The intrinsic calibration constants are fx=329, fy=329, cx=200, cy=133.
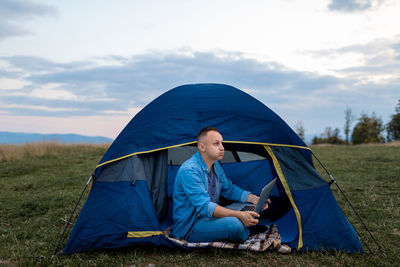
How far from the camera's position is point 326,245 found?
3.79 m

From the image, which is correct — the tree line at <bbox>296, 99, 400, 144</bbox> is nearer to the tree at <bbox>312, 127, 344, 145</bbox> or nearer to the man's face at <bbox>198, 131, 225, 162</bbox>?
the tree at <bbox>312, 127, 344, 145</bbox>

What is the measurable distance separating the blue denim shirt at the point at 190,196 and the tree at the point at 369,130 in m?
46.8

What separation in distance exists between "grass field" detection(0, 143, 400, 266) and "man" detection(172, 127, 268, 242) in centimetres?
23

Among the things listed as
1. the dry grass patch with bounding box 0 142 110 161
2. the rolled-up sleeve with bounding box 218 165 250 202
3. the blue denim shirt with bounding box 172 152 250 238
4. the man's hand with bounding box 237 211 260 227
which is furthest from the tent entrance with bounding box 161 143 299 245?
the dry grass patch with bounding box 0 142 110 161

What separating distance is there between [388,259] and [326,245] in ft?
2.07

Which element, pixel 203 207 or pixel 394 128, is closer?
pixel 203 207

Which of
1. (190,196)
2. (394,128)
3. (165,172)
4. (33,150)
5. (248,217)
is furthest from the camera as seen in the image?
(394,128)

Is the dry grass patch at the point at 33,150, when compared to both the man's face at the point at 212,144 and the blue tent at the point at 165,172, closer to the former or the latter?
the blue tent at the point at 165,172

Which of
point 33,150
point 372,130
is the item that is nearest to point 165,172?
point 33,150

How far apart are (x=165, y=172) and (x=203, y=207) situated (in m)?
0.96

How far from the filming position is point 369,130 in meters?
45.8

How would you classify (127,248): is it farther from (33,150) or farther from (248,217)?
(33,150)

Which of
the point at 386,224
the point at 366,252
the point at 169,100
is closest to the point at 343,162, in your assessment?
the point at 386,224

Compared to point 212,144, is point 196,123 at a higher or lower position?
higher
